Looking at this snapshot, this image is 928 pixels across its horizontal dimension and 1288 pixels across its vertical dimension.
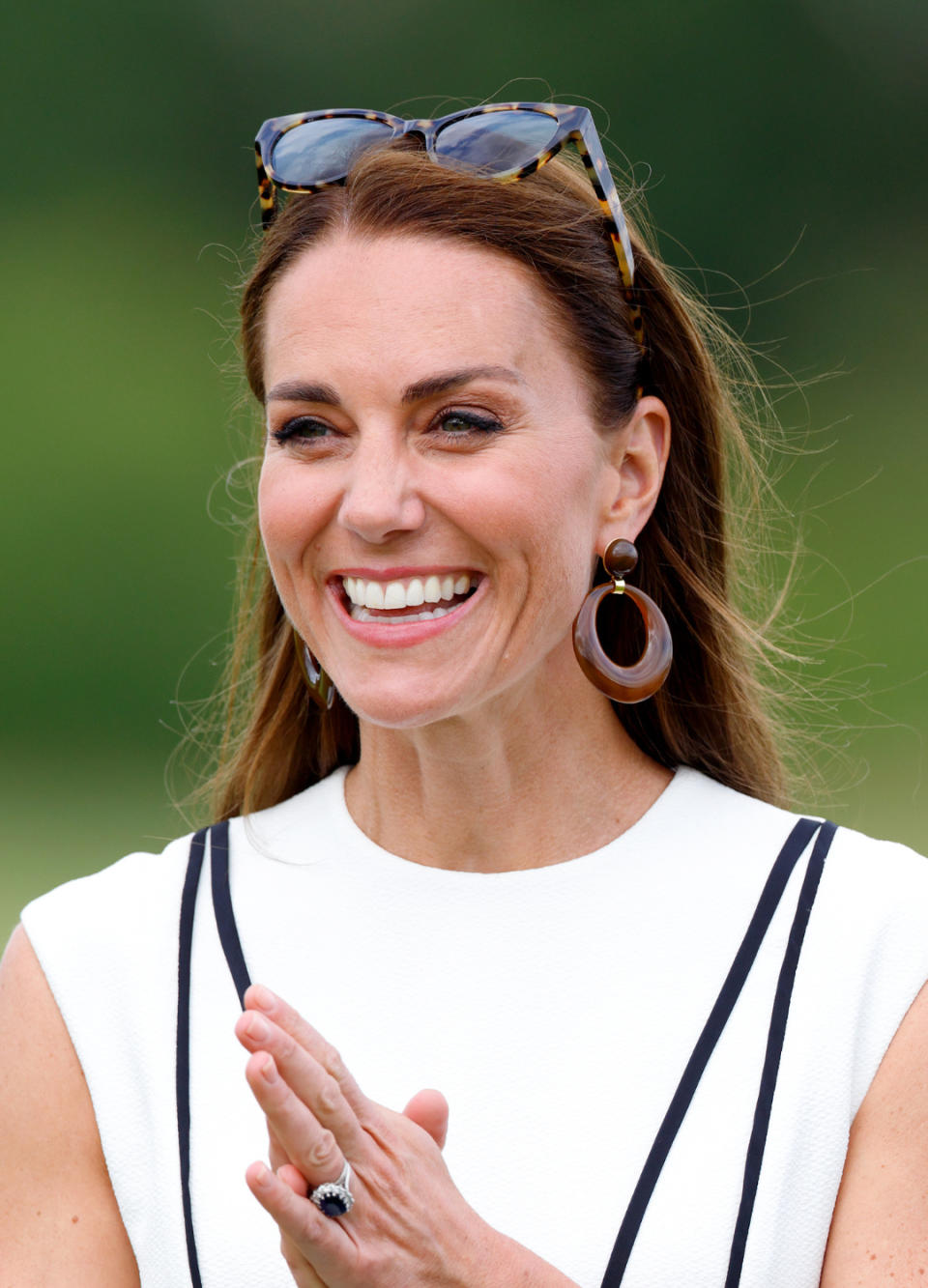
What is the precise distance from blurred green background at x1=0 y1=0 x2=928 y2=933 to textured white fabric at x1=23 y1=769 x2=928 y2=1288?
9233mm

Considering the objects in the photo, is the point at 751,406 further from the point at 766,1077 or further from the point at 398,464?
the point at 766,1077

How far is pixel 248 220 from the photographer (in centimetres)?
1333

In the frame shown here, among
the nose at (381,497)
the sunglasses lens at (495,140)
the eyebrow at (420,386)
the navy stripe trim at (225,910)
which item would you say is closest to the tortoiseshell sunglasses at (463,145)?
the sunglasses lens at (495,140)

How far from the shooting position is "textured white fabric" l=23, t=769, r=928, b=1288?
229 cm

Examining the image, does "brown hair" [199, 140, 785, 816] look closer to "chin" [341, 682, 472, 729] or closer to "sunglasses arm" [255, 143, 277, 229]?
"sunglasses arm" [255, 143, 277, 229]

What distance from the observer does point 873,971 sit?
93.9 inches

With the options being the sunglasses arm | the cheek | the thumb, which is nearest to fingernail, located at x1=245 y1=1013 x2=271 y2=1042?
the thumb

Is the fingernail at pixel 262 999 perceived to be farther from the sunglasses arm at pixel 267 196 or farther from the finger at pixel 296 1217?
the sunglasses arm at pixel 267 196

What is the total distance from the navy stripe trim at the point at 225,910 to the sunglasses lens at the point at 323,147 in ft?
3.42

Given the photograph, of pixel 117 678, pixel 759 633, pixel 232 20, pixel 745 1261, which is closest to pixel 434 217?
pixel 759 633

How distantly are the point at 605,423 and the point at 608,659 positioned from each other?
1.16 ft

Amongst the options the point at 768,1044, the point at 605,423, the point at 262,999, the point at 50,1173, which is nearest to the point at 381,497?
the point at 605,423

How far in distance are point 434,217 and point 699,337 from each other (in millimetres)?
534

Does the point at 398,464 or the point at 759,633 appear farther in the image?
the point at 759,633
